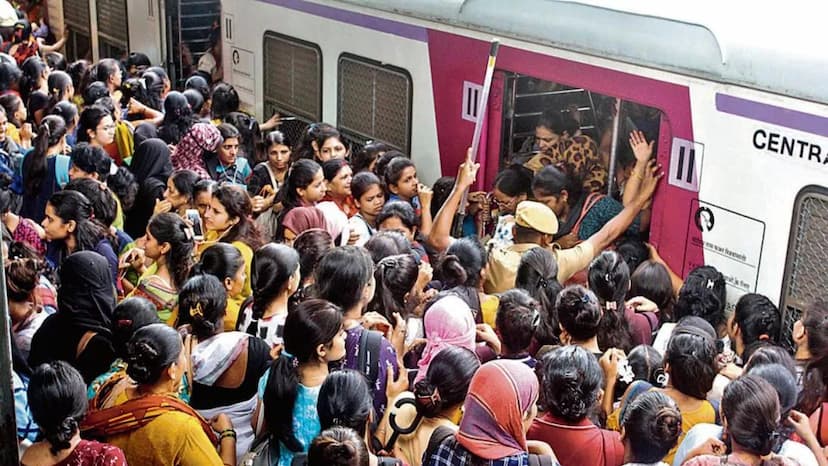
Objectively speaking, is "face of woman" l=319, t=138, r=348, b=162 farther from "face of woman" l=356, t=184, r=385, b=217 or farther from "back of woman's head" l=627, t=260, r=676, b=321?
"back of woman's head" l=627, t=260, r=676, b=321

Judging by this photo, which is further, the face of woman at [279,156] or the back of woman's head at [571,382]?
the face of woman at [279,156]

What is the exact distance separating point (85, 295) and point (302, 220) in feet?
4.36

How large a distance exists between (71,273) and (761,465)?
8.02 ft

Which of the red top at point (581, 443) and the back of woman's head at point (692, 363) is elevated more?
the back of woman's head at point (692, 363)

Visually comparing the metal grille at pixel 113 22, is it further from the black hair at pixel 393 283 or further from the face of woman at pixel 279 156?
the black hair at pixel 393 283

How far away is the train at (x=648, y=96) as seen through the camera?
3.75 m

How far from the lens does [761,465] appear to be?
2.68 metres

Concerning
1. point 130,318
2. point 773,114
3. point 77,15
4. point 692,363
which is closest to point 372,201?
point 130,318

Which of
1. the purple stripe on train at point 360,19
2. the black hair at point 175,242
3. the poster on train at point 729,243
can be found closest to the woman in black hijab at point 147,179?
the purple stripe on train at point 360,19

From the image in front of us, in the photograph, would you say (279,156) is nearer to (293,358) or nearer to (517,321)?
(517,321)

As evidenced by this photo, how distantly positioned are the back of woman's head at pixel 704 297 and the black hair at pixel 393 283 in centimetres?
110

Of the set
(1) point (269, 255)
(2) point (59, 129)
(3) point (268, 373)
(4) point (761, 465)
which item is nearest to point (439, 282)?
(1) point (269, 255)

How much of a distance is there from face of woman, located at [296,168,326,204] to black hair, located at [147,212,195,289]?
0.89 m

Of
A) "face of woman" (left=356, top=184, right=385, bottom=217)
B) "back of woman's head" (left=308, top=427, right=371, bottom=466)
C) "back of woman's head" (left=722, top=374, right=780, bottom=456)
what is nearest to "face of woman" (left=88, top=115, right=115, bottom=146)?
"face of woman" (left=356, top=184, right=385, bottom=217)
